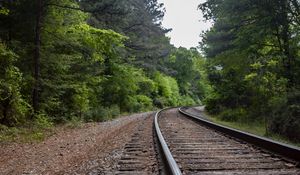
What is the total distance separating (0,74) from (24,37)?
4335 millimetres

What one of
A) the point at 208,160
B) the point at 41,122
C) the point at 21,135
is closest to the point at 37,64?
the point at 41,122

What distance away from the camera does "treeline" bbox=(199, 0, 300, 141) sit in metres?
12.9

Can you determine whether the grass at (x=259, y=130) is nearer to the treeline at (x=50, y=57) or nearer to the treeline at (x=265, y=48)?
the treeline at (x=265, y=48)

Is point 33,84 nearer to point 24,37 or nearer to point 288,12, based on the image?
point 24,37

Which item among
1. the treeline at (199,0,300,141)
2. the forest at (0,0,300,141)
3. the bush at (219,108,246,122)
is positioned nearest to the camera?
the treeline at (199,0,300,141)

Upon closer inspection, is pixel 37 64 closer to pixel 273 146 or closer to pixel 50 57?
pixel 50 57

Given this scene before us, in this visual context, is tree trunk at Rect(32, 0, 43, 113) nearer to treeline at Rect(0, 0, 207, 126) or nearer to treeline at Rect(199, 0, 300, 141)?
treeline at Rect(0, 0, 207, 126)

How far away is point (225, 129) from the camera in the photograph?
11.5 m

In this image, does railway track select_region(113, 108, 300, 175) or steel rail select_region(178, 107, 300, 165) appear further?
steel rail select_region(178, 107, 300, 165)

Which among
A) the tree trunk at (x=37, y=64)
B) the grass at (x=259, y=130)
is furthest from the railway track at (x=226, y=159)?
the tree trunk at (x=37, y=64)

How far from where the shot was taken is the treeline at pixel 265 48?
1287 cm

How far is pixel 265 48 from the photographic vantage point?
58.3ft

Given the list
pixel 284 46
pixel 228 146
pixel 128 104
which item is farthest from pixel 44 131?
pixel 128 104

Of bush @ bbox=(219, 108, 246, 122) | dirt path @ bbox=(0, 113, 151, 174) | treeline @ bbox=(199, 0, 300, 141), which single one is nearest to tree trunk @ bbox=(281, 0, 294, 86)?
treeline @ bbox=(199, 0, 300, 141)
